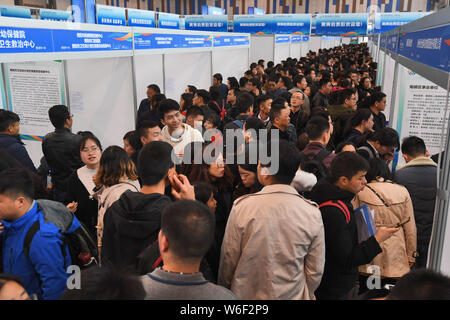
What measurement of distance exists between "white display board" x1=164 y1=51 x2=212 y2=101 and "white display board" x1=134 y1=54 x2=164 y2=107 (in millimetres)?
495

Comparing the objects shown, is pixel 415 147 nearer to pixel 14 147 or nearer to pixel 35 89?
pixel 14 147

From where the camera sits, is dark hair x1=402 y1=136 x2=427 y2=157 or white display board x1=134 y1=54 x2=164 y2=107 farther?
white display board x1=134 y1=54 x2=164 y2=107

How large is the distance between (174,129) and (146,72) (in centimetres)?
278

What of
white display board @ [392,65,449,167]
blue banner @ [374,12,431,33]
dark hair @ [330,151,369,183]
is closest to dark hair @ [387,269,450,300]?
dark hair @ [330,151,369,183]

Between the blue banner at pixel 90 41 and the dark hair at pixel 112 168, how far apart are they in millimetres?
1978

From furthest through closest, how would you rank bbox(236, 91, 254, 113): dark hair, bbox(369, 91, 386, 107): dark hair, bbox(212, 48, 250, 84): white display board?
bbox(212, 48, 250, 84): white display board → bbox(369, 91, 386, 107): dark hair → bbox(236, 91, 254, 113): dark hair

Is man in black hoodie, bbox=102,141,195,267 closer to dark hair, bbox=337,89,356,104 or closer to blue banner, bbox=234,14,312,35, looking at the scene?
dark hair, bbox=337,89,356,104

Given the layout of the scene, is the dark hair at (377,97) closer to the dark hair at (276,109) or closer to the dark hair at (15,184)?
the dark hair at (276,109)

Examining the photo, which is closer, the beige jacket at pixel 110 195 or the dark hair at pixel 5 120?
the beige jacket at pixel 110 195

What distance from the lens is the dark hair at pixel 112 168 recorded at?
2.38 metres

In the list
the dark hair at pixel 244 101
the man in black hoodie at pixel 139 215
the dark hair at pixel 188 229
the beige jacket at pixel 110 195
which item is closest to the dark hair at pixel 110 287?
the dark hair at pixel 188 229

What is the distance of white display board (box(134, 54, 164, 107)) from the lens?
612 cm

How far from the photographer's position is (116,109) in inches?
216
